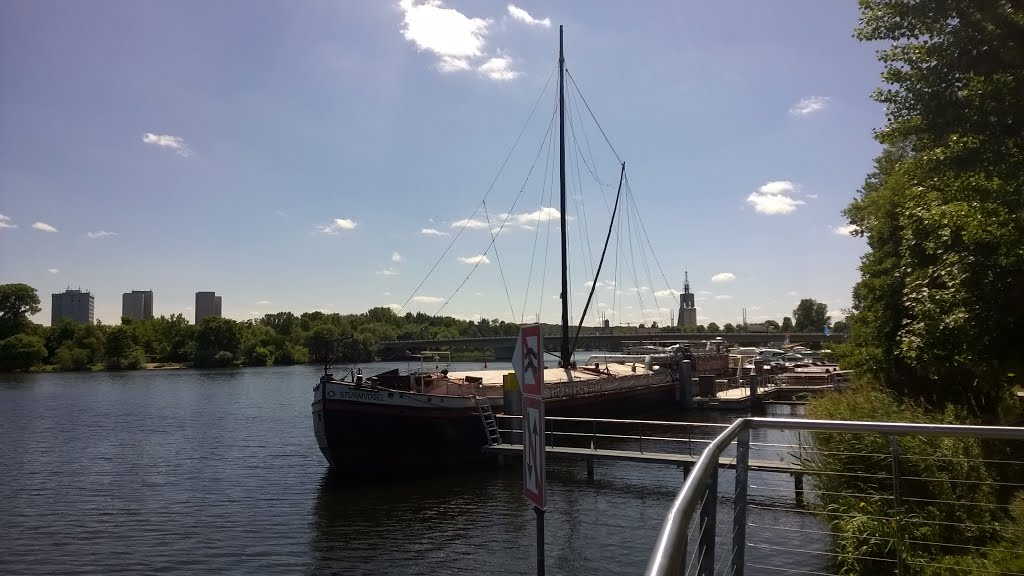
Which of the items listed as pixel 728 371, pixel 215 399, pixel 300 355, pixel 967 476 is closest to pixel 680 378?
pixel 728 371

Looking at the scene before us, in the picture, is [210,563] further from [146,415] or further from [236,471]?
[146,415]

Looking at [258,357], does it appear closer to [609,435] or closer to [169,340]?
[169,340]

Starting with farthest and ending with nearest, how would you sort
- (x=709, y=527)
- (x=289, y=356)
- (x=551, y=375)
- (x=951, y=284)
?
(x=289, y=356)
(x=551, y=375)
(x=951, y=284)
(x=709, y=527)

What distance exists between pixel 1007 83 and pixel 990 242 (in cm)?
331

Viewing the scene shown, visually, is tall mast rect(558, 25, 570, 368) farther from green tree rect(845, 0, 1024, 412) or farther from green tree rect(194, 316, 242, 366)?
green tree rect(194, 316, 242, 366)

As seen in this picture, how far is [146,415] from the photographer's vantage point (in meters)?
45.0

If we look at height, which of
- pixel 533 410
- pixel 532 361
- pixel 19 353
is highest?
pixel 532 361

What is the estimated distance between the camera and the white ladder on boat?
81.3 feet

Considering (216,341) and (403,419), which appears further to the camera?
(216,341)

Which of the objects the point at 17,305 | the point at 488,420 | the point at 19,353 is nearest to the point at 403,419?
the point at 488,420

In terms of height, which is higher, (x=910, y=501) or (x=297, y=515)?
(x=910, y=501)

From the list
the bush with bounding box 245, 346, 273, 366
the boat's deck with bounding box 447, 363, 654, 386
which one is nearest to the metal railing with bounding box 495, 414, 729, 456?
the boat's deck with bounding box 447, 363, 654, 386

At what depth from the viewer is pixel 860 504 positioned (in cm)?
959

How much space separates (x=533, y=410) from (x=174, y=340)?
4995 inches
